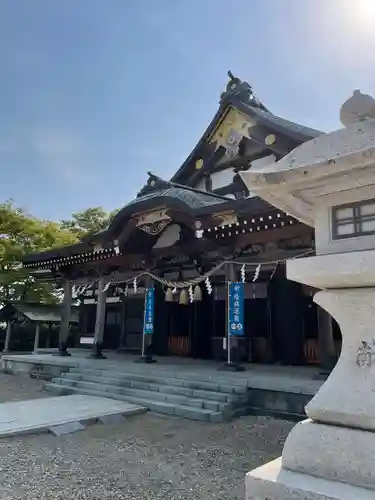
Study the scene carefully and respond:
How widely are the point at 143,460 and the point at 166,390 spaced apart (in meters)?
3.33

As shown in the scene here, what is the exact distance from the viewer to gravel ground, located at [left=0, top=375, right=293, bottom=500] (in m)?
4.09

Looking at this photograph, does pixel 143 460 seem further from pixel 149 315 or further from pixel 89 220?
pixel 89 220

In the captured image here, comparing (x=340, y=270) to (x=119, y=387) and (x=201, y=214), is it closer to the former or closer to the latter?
(x=201, y=214)

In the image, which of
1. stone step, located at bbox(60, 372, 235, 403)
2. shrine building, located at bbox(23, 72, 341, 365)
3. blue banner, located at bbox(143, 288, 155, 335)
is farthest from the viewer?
blue banner, located at bbox(143, 288, 155, 335)

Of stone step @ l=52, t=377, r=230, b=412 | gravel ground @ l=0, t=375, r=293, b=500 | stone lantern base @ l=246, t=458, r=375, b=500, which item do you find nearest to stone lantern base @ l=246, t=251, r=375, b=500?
stone lantern base @ l=246, t=458, r=375, b=500

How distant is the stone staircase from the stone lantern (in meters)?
4.30

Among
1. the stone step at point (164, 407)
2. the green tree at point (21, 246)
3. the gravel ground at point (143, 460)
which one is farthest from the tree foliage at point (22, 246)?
the gravel ground at point (143, 460)


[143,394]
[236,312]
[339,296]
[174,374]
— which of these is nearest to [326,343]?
[236,312]

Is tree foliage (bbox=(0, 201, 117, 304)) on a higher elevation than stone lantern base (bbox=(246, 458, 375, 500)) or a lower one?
higher

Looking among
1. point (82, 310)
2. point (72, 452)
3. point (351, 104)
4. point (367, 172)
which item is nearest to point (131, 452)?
point (72, 452)

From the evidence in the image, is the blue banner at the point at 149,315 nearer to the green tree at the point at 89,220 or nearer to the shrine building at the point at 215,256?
the shrine building at the point at 215,256

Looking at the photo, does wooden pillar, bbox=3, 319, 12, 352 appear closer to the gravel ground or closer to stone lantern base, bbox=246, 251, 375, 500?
the gravel ground

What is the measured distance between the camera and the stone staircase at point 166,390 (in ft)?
23.8

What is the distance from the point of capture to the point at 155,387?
28.2 ft
